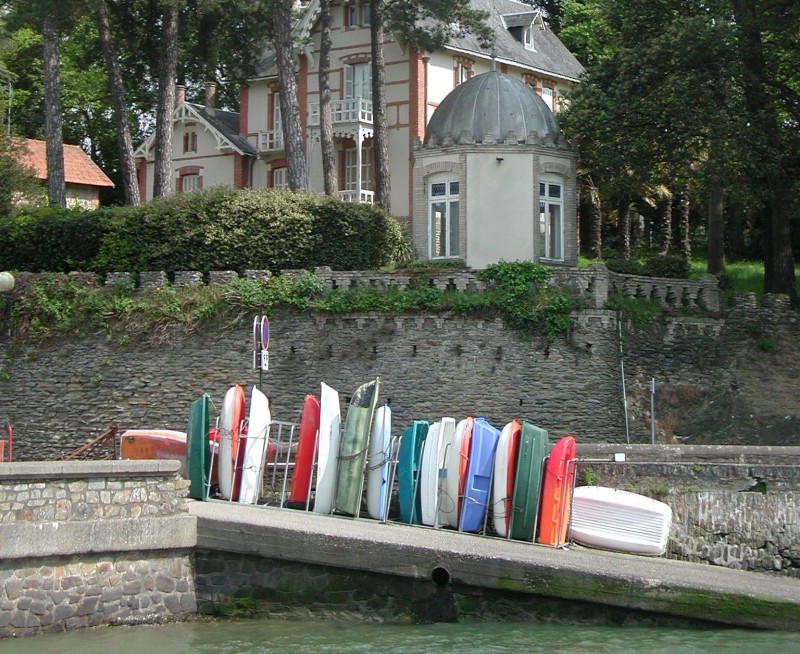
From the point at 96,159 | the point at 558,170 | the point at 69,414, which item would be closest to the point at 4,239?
the point at 69,414

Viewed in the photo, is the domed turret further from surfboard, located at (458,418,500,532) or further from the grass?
surfboard, located at (458,418,500,532)

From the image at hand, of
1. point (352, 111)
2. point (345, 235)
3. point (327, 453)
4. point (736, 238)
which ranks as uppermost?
point (352, 111)

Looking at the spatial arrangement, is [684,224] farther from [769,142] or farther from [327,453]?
[327,453]

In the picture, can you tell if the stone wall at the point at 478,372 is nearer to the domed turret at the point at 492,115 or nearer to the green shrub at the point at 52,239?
the green shrub at the point at 52,239

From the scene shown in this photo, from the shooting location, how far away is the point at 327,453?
1817 cm

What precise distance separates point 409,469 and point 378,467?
56 cm

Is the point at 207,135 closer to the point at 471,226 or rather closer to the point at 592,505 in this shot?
the point at 471,226

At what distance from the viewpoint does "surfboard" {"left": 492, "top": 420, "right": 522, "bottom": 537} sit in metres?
17.5

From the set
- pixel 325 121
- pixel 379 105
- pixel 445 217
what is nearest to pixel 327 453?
pixel 445 217

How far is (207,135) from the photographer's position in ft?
130

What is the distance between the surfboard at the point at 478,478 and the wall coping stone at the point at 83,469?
4089 millimetres

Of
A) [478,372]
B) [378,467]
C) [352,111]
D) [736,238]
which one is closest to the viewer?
[378,467]

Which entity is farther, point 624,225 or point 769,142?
point 624,225

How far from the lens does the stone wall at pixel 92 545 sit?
1480 cm
